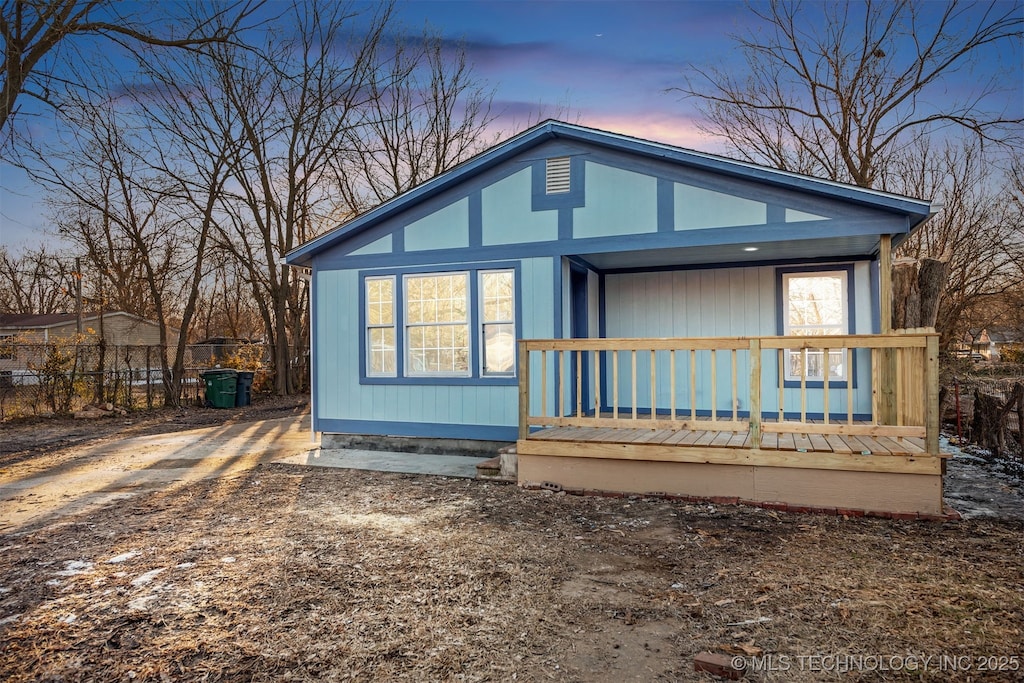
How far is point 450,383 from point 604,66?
920 centimetres

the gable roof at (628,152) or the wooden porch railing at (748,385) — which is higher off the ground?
the gable roof at (628,152)

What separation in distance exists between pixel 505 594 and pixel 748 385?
17.0ft

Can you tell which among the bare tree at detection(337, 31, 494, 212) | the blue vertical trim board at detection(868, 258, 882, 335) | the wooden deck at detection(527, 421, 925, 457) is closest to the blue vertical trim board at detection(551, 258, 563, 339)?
the wooden deck at detection(527, 421, 925, 457)

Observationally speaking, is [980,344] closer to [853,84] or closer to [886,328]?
[853,84]

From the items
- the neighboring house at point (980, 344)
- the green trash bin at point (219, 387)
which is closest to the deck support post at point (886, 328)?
the green trash bin at point (219, 387)

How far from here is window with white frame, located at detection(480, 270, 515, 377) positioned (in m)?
8.13

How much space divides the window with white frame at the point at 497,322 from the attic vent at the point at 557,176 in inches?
43.7

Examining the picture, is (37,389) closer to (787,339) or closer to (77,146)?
(77,146)

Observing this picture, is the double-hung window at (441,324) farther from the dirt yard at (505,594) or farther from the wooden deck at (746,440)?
the dirt yard at (505,594)

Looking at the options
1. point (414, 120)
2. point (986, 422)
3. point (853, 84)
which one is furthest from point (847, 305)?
point (414, 120)

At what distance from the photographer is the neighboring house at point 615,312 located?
6098 millimetres

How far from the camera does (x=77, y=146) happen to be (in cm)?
1570

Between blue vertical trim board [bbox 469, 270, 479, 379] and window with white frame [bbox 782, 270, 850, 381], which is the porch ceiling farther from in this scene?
blue vertical trim board [bbox 469, 270, 479, 379]

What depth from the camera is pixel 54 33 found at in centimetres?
765
